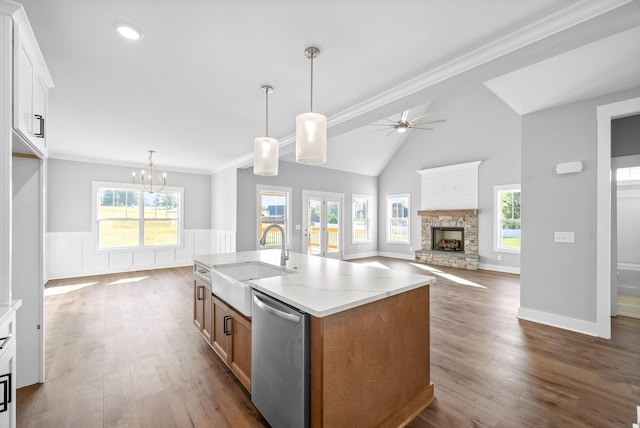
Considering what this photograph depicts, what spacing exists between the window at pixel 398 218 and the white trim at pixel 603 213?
5.59m

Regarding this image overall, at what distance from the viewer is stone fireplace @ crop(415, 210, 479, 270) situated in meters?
6.99

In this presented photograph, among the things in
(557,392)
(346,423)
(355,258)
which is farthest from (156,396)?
(355,258)

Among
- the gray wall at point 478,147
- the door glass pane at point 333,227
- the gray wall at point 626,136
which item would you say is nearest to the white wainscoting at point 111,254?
the door glass pane at point 333,227

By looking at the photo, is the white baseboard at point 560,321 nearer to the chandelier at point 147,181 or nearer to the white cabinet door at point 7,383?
the white cabinet door at point 7,383

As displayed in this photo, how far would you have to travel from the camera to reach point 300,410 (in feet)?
4.58

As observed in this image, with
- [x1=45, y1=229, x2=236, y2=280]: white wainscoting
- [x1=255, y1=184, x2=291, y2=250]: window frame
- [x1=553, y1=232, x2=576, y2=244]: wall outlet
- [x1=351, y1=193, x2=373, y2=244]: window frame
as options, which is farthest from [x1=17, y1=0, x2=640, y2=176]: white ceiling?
[x1=351, y1=193, x2=373, y2=244]: window frame

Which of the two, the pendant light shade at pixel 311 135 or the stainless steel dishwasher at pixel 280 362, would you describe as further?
the pendant light shade at pixel 311 135

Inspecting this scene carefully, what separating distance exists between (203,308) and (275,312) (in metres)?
1.62

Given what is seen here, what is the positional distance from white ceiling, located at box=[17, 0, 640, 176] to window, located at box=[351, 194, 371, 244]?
5108 millimetres

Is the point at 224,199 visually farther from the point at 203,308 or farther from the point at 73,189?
the point at 203,308

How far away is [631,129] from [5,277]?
19.9 feet

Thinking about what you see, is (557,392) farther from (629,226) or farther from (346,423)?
(629,226)

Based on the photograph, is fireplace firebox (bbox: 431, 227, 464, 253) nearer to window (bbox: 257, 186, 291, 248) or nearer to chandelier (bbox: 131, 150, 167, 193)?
window (bbox: 257, 186, 291, 248)

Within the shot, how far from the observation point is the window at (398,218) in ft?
28.4
